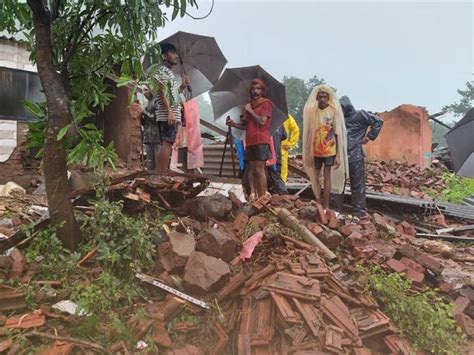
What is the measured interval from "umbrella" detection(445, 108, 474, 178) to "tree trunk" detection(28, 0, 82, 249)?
439 cm

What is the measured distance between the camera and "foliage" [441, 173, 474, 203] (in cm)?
1036

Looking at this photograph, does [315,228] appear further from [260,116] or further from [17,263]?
[17,263]

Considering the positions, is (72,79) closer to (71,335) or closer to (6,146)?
(71,335)

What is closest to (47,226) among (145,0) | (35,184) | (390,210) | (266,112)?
(145,0)

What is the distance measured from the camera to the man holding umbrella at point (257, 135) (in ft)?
17.7

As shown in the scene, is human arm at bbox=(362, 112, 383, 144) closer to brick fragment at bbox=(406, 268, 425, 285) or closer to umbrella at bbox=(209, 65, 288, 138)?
umbrella at bbox=(209, 65, 288, 138)

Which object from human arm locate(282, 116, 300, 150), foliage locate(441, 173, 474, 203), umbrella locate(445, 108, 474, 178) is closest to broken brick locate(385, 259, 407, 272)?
umbrella locate(445, 108, 474, 178)

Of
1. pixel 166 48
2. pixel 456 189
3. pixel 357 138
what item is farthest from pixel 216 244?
pixel 456 189

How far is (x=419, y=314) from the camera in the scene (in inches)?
130

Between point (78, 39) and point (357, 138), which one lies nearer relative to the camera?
point (78, 39)

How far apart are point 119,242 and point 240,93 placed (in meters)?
3.51

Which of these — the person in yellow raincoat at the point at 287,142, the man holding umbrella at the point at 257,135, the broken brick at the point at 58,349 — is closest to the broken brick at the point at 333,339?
the broken brick at the point at 58,349

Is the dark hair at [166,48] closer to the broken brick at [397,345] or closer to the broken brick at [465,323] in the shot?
the broken brick at [397,345]

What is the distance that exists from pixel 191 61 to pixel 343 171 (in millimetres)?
2826
